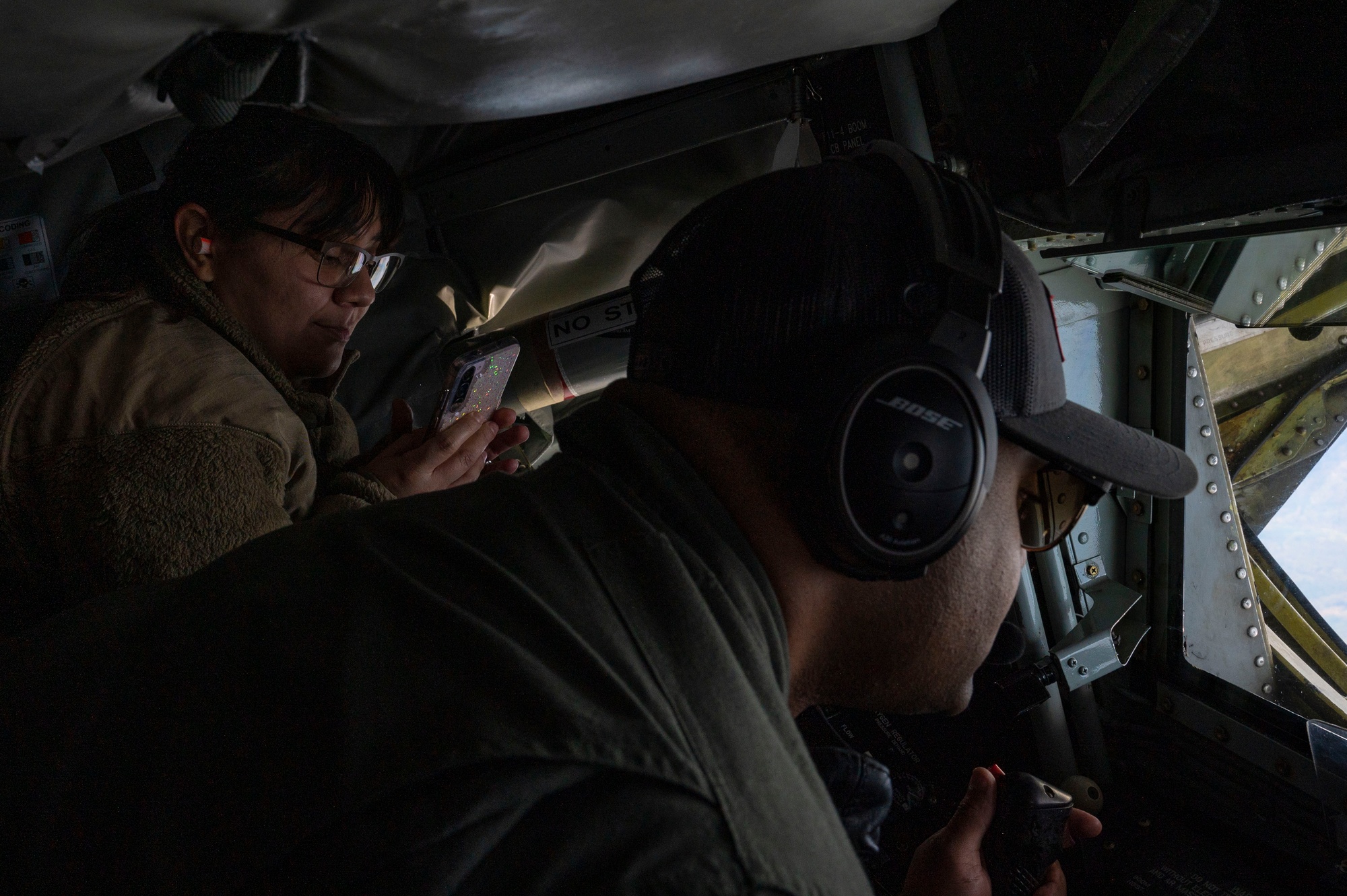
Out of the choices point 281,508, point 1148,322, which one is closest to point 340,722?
point 281,508

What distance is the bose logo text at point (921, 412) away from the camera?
2.82 feet

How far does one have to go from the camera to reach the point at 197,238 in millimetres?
1821

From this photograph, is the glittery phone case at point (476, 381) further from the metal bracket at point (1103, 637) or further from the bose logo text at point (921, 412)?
the metal bracket at point (1103, 637)

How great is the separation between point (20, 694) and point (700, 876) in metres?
0.61

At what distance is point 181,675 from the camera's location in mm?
759

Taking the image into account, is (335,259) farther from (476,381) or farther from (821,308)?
(821,308)

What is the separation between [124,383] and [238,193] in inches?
20.2

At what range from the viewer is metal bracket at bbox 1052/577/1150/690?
215 centimetres

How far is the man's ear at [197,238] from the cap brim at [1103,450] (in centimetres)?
157

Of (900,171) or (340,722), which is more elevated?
(900,171)

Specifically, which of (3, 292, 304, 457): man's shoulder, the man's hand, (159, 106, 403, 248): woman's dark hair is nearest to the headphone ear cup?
Result: the man's hand

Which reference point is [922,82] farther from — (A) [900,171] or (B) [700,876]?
(B) [700,876]

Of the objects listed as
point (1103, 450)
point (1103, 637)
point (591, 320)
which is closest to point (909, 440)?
point (1103, 450)

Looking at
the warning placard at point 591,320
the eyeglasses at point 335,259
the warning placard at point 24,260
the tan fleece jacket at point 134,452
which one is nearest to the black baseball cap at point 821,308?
the tan fleece jacket at point 134,452
